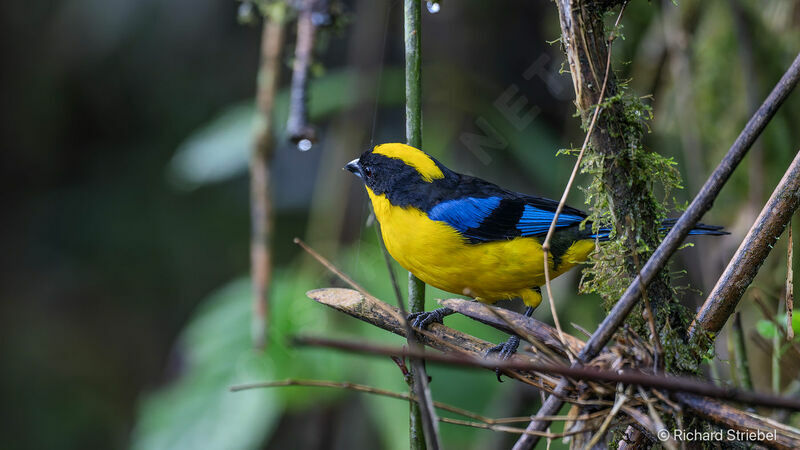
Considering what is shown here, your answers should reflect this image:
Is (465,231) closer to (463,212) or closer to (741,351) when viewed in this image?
(463,212)

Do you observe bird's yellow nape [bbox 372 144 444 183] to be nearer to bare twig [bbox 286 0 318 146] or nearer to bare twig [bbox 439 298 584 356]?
bare twig [bbox 286 0 318 146]

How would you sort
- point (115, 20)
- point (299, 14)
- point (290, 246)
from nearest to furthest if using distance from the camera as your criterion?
point (299, 14) < point (115, 20) < point (290, 246)

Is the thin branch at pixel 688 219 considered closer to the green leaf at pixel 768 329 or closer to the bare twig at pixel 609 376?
the bare twig at pixel 609 376

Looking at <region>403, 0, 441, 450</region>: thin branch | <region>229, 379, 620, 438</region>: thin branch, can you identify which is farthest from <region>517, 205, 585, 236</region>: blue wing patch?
<region>229, 379, 620, 438</region>: thin branch

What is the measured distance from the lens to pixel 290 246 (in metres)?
5.96

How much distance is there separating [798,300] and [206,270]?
5105 millimetres

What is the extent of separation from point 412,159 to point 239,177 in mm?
4034

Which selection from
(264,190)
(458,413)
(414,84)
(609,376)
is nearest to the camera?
(609,376)

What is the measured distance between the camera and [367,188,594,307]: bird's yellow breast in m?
2.25

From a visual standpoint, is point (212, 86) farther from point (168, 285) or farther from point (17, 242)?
point (17, 242)

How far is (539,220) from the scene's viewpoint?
2.39 meters

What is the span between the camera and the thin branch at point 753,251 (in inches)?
56.7

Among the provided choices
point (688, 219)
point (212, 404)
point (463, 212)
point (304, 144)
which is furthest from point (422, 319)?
point (212, 404)

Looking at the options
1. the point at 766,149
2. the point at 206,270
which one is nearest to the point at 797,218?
the point at 766,149
